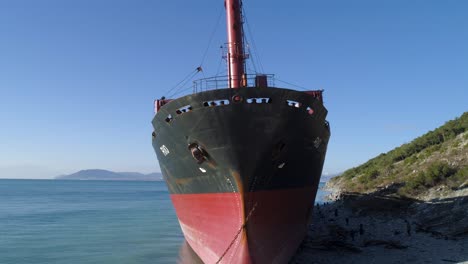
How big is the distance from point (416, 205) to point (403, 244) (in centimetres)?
719

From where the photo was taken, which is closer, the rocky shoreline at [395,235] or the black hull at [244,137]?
the black hull at [244,137]

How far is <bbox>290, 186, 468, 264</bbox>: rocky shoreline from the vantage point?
13.9 metres

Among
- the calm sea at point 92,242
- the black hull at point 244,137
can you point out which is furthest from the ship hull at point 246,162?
the calm sea at point 92,242

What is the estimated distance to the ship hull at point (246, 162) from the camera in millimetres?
11375

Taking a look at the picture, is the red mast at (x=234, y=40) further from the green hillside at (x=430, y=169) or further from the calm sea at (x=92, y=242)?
the green hillside at (x=430, y=169)

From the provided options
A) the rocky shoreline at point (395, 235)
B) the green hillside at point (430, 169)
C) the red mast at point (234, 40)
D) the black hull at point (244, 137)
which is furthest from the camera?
the green hillside at point (430, 169)

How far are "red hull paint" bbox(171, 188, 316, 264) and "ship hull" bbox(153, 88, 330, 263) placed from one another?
31 millimetres

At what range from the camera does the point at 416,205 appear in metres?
21.8

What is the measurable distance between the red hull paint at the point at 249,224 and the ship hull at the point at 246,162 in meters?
0.03

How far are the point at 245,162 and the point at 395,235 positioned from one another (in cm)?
1028

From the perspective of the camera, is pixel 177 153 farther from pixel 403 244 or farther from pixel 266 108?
pixel 403 244

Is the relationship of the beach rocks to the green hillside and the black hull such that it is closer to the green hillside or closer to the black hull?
the green hillside

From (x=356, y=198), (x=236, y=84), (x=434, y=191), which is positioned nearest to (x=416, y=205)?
(x=434, y=191)

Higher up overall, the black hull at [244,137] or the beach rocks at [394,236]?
the black hull at [244,137]
